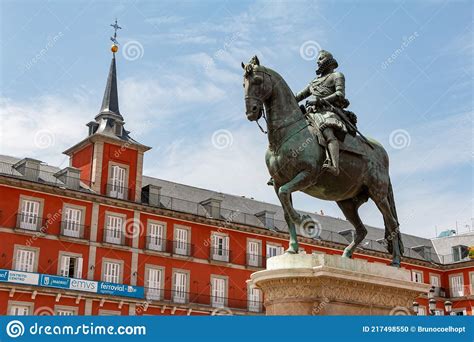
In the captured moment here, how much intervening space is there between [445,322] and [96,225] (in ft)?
110

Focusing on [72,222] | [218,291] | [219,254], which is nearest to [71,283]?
[72,222]

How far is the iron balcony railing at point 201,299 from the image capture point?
39906mm

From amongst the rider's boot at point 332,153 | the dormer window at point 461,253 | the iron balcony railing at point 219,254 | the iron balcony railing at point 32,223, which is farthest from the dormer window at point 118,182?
the rider's boot at point 332,153

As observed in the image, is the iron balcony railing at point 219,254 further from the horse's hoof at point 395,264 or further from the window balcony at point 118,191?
the horse's hoof at point 395,264

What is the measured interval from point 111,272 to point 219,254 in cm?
773

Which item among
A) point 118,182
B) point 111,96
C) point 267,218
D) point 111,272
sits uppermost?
point 111,96

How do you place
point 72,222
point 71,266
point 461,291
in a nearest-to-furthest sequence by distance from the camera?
point 71,266 → point 72,222 → point 461,291

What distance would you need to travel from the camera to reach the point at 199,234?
42938 mm

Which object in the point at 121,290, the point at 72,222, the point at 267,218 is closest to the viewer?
the point at 72,222

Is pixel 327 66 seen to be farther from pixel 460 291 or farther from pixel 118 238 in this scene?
pixel 460 291

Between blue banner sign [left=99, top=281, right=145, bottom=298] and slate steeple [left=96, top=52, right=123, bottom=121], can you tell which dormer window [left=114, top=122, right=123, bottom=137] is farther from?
blue banner sign [left=99, top=281, right=145, bottom=298]

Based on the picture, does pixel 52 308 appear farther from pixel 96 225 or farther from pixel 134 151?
pixel 134 151

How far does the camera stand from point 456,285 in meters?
56.3

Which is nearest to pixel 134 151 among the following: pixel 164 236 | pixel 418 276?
pixel 164 236
